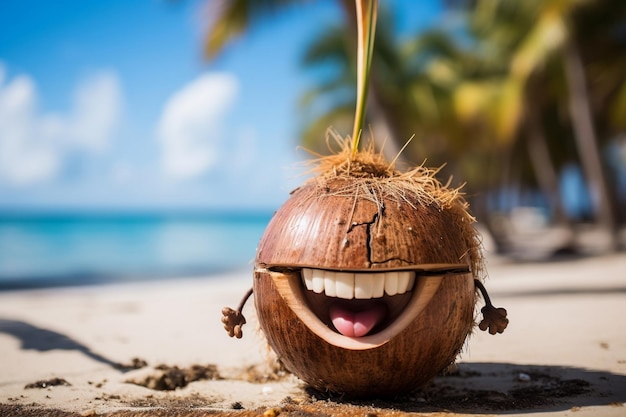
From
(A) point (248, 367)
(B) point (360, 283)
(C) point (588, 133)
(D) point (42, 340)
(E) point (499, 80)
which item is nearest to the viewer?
(B) point (360, 283)

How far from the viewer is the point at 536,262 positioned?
1725 centimetres

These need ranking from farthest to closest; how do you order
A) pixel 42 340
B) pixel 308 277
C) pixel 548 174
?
pixel 548 174
pixel 42 340
pixel 308 277

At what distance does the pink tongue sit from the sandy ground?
0.48 metres

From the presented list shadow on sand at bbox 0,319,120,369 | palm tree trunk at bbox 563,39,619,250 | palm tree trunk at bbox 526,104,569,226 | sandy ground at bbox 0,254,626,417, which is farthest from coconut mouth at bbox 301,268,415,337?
palm tree trunk at bbox 526,104,569,226

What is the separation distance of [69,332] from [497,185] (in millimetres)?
54605

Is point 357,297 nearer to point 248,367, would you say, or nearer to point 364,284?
point 364,284

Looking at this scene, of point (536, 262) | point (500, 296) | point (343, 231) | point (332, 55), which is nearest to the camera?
point (343, 231)

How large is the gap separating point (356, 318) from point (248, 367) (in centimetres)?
206

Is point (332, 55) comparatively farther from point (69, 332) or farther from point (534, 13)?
point (69, 332)

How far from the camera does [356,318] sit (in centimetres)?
355

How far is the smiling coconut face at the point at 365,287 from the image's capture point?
347 centimetres

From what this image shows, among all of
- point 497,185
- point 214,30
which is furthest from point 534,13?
point 497,185

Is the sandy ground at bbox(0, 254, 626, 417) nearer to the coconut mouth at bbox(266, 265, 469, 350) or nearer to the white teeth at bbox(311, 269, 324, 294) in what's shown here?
the coconut mouth at bbox(266, 265, 469, 350)

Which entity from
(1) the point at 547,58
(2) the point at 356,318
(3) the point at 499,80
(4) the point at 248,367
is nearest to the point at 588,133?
(1) the point at 547,58
